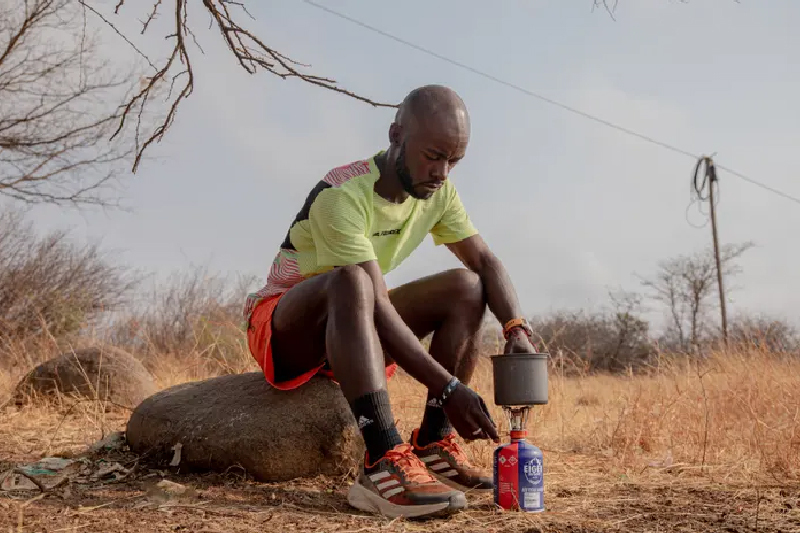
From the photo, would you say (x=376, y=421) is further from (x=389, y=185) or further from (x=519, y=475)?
(x=389, y=185)

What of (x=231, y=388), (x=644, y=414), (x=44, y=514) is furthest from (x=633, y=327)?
(x=44, y=514)

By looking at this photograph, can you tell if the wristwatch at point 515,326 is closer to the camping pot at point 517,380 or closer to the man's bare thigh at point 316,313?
the man's bare thigh at point 316,313

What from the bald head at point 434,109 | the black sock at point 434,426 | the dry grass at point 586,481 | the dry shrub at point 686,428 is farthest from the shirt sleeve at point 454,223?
the dry shrub at point 686,428

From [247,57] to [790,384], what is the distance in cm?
433

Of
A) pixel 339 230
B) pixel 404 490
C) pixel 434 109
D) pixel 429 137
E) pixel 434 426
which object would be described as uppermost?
pixel 434 109

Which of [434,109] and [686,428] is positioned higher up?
[434,109]

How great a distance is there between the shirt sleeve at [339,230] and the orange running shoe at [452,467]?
0.83 m

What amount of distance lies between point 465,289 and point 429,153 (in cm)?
58

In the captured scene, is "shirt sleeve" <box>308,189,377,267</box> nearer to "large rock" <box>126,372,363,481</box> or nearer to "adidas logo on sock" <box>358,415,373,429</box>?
"adidas logo on sock" <box>358,415,373,429</box>

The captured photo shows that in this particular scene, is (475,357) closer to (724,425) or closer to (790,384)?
(724,425)

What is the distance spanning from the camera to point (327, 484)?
339cm

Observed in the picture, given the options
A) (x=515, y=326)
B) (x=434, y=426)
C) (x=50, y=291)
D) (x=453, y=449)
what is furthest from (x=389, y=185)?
(x=50, y=291)

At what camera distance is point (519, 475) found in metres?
2.65

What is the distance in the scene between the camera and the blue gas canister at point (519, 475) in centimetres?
263
